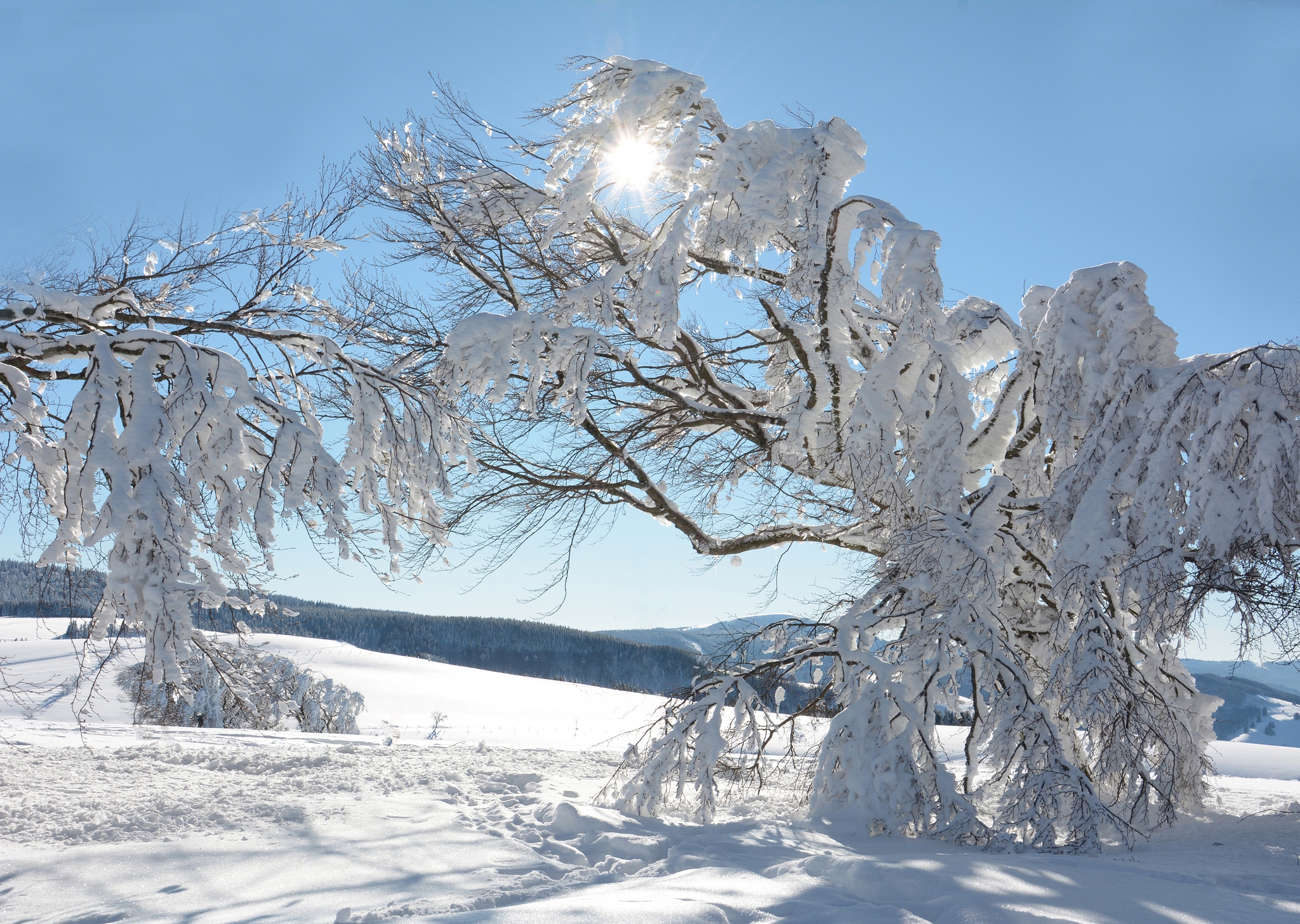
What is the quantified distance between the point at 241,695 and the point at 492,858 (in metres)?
2.81

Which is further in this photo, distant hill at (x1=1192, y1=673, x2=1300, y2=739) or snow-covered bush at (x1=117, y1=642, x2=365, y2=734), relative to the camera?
distant hill at (x1=1192, y1=673, x2=1300, y2=739)

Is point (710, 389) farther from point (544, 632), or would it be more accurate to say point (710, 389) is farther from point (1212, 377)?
point (544, 632)

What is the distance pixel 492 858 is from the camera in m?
4.02

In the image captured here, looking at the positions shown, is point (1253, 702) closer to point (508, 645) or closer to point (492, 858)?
point (508, 645)

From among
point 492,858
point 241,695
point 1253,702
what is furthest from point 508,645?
point 1253,702

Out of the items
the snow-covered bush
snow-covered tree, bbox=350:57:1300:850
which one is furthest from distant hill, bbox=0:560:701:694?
snow-covered tree, bbox=350:57:1300:850

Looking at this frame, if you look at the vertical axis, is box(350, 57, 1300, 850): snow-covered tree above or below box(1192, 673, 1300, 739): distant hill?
above

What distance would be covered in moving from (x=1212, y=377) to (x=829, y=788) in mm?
3862

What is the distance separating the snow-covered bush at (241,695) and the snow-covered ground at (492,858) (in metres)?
0.66

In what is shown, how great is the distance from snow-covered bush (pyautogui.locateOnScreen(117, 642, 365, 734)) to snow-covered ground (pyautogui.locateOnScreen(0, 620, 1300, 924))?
0.66 m

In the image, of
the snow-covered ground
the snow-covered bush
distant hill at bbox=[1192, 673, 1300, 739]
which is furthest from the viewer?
distant hill at bbox=[1192, 673, 1300, 739]

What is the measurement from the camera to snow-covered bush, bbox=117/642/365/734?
5574mm

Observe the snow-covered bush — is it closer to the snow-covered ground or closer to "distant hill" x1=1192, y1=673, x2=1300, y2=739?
the snow-covered ground

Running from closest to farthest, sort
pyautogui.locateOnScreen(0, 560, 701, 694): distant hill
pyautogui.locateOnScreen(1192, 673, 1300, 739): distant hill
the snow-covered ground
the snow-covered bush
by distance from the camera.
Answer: the snow-covered ground < the snow-covered bush < pyautogui.locateOnScreen(0, 560, 701, 694): distant hill < pyautogui.locateOnScreen(1192, 673, 1300, 739): distant hill
